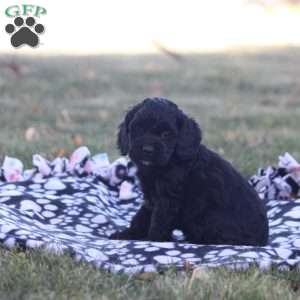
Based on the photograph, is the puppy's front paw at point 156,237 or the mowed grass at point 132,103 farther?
the puppy's front paw at point 156,237

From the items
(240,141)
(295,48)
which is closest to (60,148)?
(240,141)

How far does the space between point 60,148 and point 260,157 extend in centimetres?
203

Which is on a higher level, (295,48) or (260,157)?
(295,48)

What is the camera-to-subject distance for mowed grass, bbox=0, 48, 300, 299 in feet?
11.2

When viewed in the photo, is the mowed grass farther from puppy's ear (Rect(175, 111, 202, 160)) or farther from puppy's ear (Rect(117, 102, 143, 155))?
puppy's ear (Rect(117, 102, 143, 155))

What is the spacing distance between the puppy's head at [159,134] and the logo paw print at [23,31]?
324cm

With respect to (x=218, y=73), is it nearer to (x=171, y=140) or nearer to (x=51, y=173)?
(x=51, y=173)

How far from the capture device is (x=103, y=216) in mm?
5391

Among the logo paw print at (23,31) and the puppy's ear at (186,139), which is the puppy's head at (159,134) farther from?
the logo paw print at (23,31)

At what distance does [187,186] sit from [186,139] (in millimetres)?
317

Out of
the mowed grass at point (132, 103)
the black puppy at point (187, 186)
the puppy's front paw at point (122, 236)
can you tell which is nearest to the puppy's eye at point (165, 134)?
the black puppy at point (187, 186)

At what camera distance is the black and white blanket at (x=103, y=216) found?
3.95 m

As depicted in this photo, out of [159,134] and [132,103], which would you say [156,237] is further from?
[132,103]

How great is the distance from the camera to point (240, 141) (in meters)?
8.20
